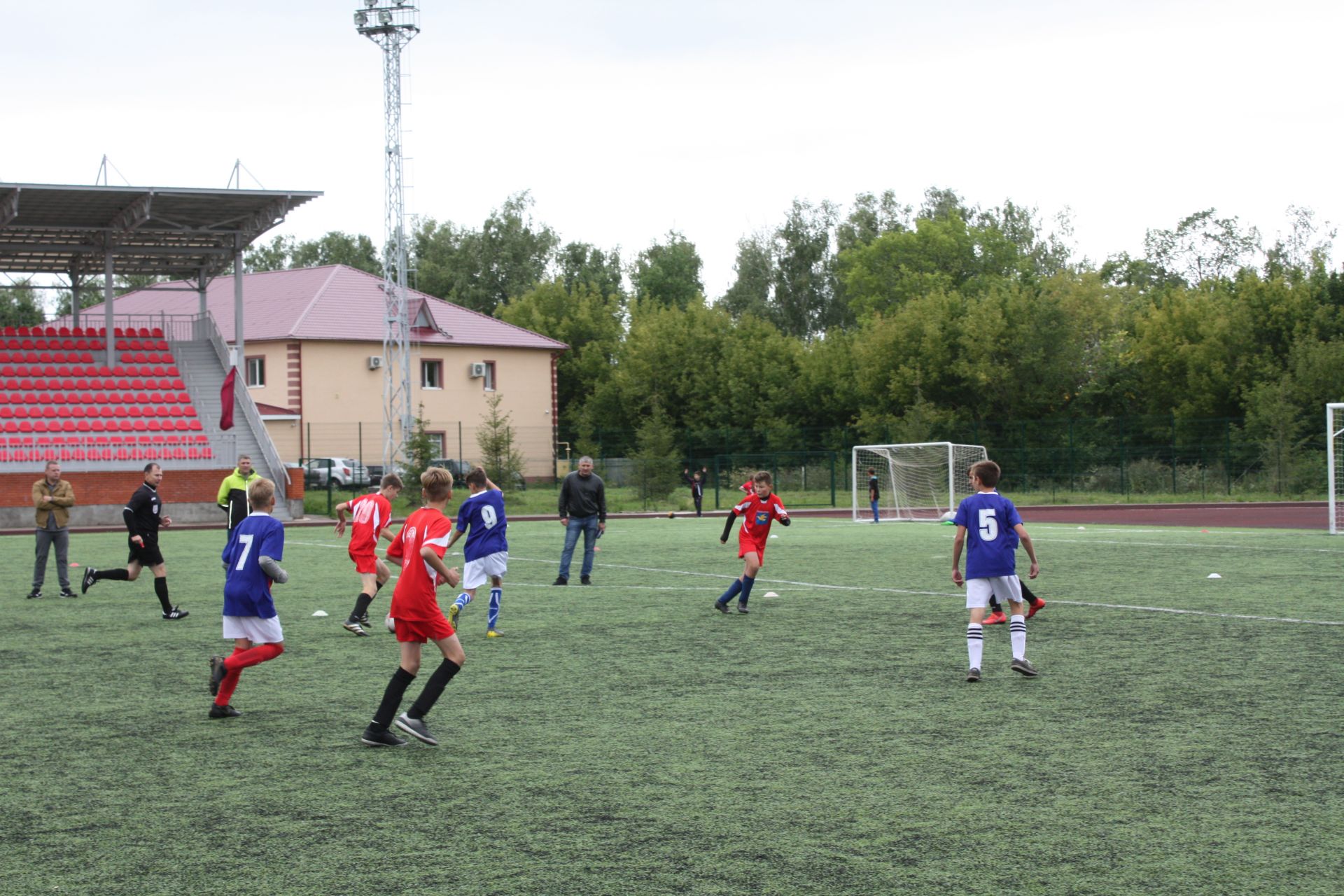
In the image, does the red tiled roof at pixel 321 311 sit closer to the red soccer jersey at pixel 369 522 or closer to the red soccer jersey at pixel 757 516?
the red soccer jersey at pixel 369 522

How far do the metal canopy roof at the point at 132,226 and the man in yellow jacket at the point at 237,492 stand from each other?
59.3 ft

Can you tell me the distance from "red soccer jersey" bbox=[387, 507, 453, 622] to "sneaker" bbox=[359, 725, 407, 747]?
→ 2.23 feet

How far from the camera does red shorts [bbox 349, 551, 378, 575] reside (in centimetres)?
1275

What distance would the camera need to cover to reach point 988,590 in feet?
30.7

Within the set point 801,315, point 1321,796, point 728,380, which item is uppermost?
point 801,315

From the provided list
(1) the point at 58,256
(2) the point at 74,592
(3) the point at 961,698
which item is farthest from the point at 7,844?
(1) the point at 58,256

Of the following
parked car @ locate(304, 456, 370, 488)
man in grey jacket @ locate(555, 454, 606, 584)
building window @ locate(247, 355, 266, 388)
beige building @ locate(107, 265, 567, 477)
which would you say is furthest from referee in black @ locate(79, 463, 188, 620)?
building window @ locate(247, 355, 266, 388)

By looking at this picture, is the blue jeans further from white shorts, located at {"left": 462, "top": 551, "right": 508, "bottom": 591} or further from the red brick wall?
the red brick wall

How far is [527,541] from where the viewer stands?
1035 inches

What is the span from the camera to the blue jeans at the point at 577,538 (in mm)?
16516

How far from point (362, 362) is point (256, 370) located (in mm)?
3970

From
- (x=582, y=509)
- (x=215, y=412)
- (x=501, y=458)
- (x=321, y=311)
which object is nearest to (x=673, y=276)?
(x=321, y=311)

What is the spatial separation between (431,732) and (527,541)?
60.7 feet

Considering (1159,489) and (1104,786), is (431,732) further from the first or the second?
(1159,489)
